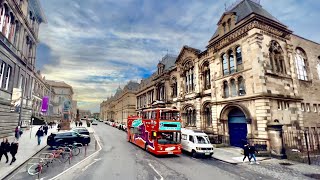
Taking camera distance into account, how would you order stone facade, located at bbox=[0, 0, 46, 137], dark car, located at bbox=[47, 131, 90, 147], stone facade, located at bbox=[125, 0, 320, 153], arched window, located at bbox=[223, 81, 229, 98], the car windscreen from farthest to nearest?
arched window, located at bbox=[223, 81, 229, 98] → stone facade, located at bbox=[0, 0, 46, 137] → stone facade, located at bbox=[125, 0, 320, 153] → dark car, located at bbox=[47, 131, 90, 147] → the car windscreen

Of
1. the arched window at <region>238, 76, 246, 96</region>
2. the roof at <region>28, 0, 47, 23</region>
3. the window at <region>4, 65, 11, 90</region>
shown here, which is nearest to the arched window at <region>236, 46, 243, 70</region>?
the arched window at <region>238, 76, 246, 96</region>

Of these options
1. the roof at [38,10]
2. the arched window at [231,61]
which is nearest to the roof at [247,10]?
the arched window at [231,61]

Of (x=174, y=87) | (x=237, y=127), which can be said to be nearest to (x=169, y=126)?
(x=237, y=127)

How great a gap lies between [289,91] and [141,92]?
130ft

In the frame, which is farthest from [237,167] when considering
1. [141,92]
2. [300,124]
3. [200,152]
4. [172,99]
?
[141,92]

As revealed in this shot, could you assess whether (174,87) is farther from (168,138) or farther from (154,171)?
(154,171)

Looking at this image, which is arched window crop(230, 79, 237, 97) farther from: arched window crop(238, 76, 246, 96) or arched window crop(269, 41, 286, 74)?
arched window crop(269, 41, 286, 74)

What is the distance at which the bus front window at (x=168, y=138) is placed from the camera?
17.8 metres

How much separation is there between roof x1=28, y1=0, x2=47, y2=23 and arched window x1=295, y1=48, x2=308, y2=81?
43020 millimetres

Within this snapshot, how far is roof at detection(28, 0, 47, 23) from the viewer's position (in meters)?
34.6

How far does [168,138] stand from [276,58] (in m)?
15.9

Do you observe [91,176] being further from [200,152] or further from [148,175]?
[200,152]

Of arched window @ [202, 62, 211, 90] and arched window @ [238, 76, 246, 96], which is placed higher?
arched window @ [202, 62, 211, 90]

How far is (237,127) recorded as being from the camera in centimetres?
2275
